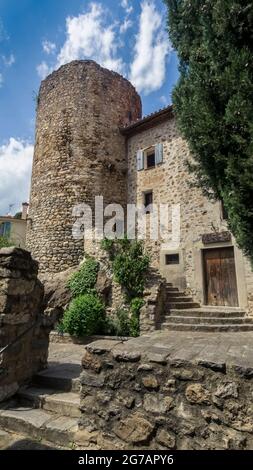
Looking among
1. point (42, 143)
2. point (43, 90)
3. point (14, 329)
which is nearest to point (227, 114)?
point (14, 329)

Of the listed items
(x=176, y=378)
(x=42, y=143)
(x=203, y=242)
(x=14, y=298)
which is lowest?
(x=176, y=378)

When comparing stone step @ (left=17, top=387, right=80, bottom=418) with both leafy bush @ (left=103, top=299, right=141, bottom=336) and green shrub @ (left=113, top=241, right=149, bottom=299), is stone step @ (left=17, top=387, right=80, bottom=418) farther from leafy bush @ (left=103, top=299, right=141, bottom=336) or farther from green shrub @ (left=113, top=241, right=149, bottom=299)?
green shrub @ (left=113, top=241, right=149, bottom=299)

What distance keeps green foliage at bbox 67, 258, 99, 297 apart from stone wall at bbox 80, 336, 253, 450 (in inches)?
273

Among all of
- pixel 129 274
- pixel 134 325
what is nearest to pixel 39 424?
pixel 134 325

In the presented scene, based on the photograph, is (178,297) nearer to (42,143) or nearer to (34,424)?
(34,424)

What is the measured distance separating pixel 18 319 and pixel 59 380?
96 cm

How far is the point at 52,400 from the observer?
120 inches

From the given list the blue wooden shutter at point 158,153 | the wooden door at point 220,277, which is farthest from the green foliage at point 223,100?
the blue wooden shutter at point 158,153

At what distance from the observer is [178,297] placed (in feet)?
31.7

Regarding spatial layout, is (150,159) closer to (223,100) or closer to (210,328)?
(210,328)

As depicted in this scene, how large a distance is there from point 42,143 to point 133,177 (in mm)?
5050

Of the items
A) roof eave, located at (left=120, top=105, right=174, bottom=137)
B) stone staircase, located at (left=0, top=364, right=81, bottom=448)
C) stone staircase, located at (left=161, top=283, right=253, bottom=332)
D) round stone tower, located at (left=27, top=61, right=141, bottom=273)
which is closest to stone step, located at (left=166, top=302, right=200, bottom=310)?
stone staircase, located at (left=161, top=283, right=253, bottom=332)

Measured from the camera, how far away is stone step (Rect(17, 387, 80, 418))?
9.53ft

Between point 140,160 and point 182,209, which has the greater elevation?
point 140,160
